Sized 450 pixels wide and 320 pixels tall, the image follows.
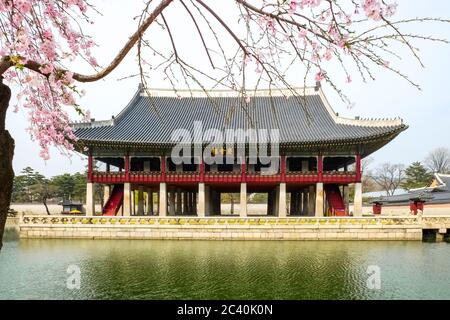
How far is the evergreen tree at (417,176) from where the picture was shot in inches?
2549

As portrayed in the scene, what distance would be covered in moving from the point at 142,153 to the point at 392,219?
19095 millimetres

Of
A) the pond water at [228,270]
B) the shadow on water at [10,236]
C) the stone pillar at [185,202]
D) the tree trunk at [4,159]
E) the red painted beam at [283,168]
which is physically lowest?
the shadow on water at [10,236]

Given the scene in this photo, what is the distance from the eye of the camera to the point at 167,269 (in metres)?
14.6

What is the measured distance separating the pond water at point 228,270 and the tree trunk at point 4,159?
765 centimetres

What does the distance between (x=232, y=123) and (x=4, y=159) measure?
2821 cm

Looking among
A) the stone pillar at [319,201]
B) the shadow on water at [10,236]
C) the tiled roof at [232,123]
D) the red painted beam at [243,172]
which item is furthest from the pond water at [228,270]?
the tiled roof at [232,123]

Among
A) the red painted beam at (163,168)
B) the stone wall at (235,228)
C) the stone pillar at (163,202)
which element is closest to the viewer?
the stone wall at (235,228)

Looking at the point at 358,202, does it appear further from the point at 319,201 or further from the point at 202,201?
the point at 202,201

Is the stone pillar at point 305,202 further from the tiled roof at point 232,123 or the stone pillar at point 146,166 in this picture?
the stone pillar at point 146,166

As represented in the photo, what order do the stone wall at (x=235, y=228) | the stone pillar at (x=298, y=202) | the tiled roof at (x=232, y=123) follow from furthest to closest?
the stone pillar at (x=298, y=202)
the tiled roof at (x=232, y=123)
the stone wall at (x=235, y=228)

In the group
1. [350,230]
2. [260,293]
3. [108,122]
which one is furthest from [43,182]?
[260,293]

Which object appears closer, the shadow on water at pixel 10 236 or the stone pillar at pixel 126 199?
the shadow on water at pixel 10 236

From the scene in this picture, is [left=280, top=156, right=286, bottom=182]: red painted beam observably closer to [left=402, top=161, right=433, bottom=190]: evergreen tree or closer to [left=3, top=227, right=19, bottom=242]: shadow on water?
[left=3, top=227, right=19, bottom=242]: shadow on water
